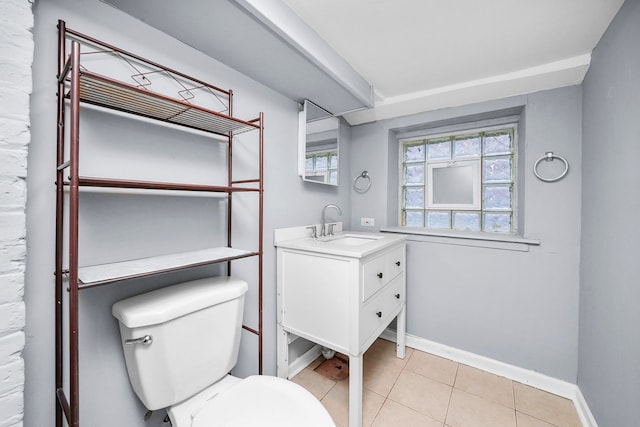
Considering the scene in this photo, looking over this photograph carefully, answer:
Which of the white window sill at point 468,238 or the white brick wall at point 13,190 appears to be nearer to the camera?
the white brick wall at point 13,190

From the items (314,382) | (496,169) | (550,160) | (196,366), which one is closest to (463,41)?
(550,160)

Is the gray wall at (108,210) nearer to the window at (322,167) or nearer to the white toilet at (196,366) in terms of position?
the white toilet at (196,366)

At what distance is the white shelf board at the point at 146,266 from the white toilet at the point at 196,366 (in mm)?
133

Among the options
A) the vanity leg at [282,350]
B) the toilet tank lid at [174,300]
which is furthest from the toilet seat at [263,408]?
the vanity leg at [282,350]

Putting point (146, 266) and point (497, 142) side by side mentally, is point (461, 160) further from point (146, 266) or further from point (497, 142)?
point (146, 266)

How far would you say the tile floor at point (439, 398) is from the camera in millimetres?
1456

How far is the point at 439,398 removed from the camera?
1.62 m

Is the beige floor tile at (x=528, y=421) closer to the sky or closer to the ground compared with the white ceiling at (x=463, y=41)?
closer to the ground

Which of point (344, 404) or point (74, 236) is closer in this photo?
point (74, 236)

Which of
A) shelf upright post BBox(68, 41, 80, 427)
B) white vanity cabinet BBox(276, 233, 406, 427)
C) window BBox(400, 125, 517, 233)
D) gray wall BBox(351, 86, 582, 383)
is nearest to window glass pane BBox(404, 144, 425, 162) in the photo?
window BBox(400, 125, 517, 233)

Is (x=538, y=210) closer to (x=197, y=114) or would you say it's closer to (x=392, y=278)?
(x=392, y=278)

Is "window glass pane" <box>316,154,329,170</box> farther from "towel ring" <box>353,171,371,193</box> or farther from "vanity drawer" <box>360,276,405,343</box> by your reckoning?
"vanity drawer" <box>360,276,405,343</box>

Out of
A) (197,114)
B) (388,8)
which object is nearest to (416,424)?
(197,114)

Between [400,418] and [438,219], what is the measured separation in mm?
1508
